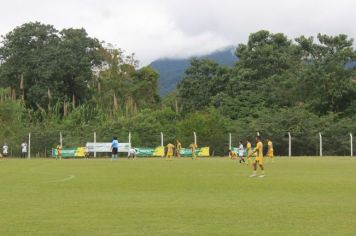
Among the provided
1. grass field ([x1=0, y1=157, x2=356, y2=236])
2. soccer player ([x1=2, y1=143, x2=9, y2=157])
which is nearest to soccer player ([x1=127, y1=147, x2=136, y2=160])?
soccer player ([x1=2, y1=143, x2=9, y2=157])

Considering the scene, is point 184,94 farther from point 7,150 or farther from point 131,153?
point 7,150

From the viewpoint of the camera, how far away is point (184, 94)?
7688 cm

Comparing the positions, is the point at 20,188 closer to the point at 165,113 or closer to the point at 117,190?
the point at 117,190

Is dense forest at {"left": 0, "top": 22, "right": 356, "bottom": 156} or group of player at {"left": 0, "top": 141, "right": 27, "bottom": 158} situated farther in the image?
dense forest at {"left": 0, "top": 22, "right": 356, "bottom": 156}

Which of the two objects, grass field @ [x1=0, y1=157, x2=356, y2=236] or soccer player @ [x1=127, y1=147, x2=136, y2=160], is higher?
soccer player @ [x1=127, y1=147, x2=136, y2=160]

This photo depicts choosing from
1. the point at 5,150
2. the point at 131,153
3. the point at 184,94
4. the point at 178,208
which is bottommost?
the point at 178,208

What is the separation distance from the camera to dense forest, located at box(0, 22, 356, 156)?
6078 centimetres

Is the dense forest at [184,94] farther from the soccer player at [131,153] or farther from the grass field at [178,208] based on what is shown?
the grass field at [178,208]

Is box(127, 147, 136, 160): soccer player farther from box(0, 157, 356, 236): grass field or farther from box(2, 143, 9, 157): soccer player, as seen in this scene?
box(0, 157, 356, 236): grass field

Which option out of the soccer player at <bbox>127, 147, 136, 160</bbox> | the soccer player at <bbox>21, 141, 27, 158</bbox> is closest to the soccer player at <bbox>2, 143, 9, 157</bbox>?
the soccer player at <bbox>21, 141, 27, 158</bbox>

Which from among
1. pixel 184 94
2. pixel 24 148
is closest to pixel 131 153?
pixel 24 148

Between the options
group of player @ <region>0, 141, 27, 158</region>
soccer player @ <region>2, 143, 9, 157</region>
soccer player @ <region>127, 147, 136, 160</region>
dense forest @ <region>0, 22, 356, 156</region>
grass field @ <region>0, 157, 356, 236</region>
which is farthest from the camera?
dense forest @ <region>0, 22, 356, 156</region>

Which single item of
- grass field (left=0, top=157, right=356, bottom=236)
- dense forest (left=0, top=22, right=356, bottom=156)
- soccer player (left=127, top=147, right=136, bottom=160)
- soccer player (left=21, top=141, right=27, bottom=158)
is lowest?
grass field (left=0, top=157, right=356, bottom=236)

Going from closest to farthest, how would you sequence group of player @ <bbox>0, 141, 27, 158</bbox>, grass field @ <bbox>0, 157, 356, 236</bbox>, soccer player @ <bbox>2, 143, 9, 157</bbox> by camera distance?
1. grass field @ <bbox>0, 157, 356, 236</bbox>
2. soccer player @ <bbox>2, 143, 9, 157</bbox>
3. group of player @ <bbox>0, 141, 27, 158</bbox>
